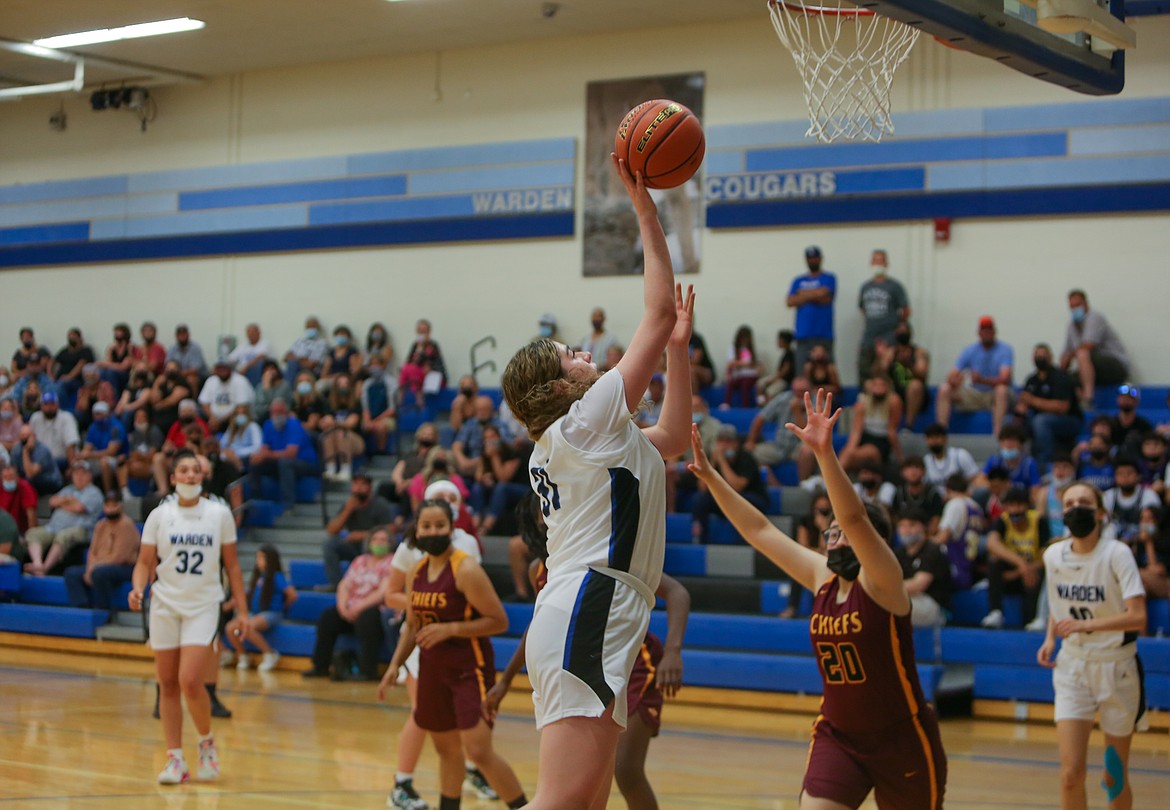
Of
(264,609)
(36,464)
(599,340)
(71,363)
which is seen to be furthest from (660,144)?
(71,363)

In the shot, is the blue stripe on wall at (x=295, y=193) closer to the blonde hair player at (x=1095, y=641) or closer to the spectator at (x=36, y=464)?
the spectator at (x=36, y=464)

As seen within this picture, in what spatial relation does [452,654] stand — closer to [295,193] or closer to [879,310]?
[879,310]

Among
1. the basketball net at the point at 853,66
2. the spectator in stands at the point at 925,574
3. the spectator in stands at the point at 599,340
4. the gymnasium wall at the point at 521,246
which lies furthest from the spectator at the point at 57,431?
the basketball net at the point at 853,66

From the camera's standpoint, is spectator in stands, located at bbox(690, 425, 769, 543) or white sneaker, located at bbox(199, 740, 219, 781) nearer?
white sneaker, located at bbox(199, 740, 219, 781)

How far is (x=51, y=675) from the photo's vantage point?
12.4m

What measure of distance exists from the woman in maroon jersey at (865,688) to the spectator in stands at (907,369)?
9544 mm

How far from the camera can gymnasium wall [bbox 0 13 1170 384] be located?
1469 cm

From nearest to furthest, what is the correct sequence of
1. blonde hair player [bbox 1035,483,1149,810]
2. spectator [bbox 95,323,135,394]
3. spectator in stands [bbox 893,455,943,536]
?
blonde hair player [bbox 1035,483,1149,810] → spectator in stands [bbox 893,455,943,536] → spectator [bbox 95,323,135,394]

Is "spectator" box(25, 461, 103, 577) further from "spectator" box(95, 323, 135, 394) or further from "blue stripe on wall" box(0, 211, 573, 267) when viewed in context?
"blue stripe on wall" box(0, 211, 573, 267)

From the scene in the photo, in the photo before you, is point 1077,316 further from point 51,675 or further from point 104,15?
point 104,15

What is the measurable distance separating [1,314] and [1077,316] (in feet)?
54.2

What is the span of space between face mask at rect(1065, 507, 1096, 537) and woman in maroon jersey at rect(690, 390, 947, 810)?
2.23m

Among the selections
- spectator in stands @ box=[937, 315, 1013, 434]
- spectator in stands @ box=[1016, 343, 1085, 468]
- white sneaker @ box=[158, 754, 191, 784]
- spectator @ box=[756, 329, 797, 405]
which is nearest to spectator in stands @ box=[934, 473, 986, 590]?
spectator in stands @ box=[1016, 343, 1085, 468]

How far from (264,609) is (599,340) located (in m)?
5.19
